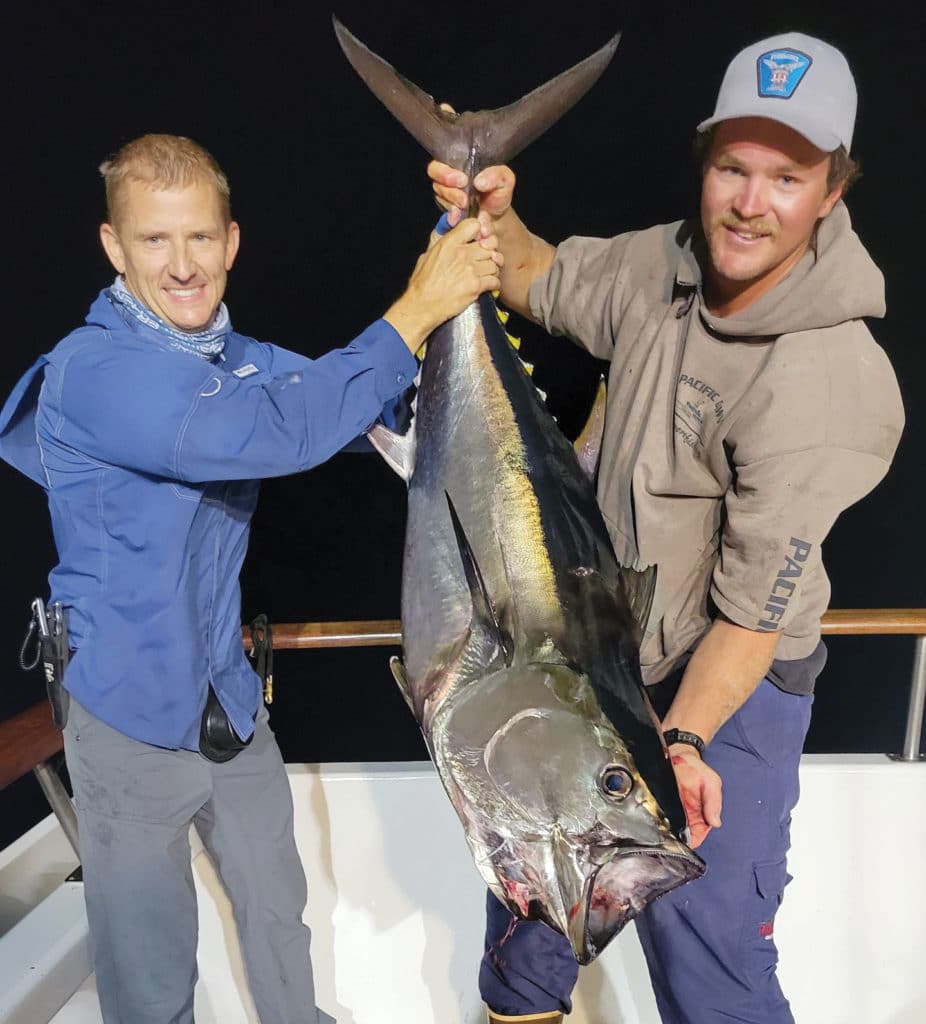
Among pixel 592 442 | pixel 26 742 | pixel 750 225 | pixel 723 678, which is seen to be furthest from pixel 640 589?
pixel 26 742

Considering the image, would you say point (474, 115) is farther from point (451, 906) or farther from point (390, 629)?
point (451, 906)

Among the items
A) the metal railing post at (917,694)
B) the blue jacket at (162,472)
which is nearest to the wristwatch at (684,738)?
the blue jacket at (162,472)

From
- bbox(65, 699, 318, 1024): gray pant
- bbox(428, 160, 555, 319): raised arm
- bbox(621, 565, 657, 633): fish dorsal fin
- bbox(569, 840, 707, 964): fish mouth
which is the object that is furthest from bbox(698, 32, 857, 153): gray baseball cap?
bbox(65, 699, 318, 1024): gray pant

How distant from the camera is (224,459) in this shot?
98cm

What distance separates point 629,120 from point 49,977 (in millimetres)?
1980

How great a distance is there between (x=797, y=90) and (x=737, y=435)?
36 cm

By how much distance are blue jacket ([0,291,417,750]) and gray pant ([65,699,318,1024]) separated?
46mm

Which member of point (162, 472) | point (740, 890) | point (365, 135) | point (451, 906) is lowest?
point (451, 906)

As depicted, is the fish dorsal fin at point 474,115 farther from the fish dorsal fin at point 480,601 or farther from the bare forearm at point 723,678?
the bare forearm at point 723,678

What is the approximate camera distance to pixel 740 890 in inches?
43.6

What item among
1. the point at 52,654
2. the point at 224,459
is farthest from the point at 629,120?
the point at 52,654

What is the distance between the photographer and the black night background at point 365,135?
192 centimetres

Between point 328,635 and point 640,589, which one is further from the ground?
point 640,589

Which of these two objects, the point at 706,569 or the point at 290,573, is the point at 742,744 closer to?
the point at 706,569
